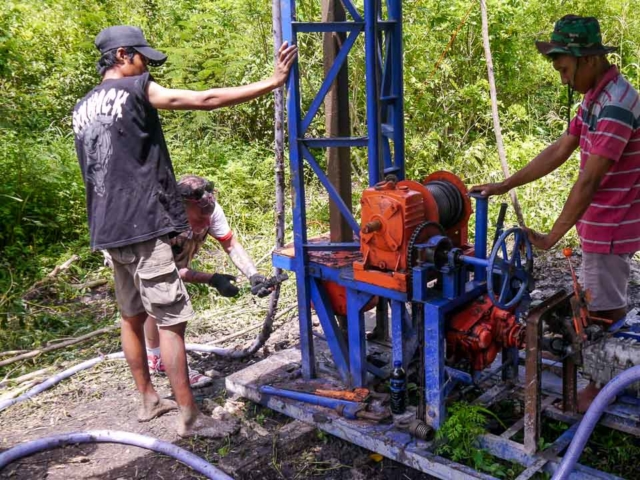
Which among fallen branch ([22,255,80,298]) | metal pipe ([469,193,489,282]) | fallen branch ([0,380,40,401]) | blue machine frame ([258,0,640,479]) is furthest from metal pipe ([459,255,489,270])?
fallen branch ([22,255,80,298])

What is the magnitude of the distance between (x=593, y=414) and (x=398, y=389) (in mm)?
1108

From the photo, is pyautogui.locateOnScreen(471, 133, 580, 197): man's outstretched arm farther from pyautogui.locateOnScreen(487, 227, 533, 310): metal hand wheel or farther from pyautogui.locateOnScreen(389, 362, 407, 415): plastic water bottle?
pyautogui.locateOnScreen(389, 362, 407, 415): plastic water bottle

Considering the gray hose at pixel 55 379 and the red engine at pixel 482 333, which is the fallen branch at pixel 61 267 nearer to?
the gray hose at pixel 55 379

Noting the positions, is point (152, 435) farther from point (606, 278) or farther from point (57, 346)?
point (606, 278)

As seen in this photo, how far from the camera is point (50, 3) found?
12.6m

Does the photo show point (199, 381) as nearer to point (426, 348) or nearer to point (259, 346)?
point (259, 346)

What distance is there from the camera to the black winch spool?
3.93m

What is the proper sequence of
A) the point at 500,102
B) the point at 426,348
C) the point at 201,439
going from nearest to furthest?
the point at 426,348 < the point at 201,439 < the point at 500,102

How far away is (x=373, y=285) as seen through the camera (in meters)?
3.77

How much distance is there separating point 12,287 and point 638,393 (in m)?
5.86

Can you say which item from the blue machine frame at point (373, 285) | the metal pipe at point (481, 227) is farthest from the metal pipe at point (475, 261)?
the metal pipe at point (481, 227)

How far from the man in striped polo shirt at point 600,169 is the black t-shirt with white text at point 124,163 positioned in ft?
6.19

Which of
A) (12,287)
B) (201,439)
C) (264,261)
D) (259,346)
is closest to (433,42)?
(264,261)

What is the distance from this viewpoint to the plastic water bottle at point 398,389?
3.72 metres
